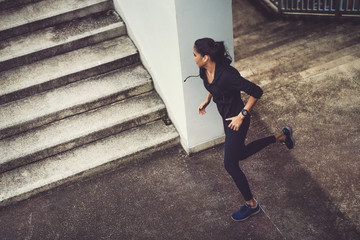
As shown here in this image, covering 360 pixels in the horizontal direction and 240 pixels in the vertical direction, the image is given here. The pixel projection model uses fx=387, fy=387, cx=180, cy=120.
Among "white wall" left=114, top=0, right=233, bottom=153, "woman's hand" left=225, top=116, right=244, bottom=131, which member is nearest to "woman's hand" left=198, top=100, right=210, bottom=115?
"white wall" left=114, top=0, right=233, bottom=153

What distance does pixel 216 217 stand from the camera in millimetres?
4059

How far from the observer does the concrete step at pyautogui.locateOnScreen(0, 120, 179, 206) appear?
459 cm

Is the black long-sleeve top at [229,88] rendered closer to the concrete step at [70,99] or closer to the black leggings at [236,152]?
the black leggings at [236,152]

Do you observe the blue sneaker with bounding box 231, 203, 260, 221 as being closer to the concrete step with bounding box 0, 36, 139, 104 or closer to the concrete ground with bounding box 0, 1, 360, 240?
the concrete ground with bounding box 0, 1, 360, 240

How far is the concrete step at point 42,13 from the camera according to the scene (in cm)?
543

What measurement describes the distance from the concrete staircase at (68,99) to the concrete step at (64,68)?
1 centimetres

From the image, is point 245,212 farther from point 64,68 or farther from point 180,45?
point 64,68

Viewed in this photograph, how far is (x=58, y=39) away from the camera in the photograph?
5.36 m

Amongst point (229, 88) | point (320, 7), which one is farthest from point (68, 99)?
point (320, 7)

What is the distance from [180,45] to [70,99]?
6.05 feet

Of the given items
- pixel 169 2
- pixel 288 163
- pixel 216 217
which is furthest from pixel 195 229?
pixel 169 2

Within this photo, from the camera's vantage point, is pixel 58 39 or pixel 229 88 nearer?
pixel 229 88

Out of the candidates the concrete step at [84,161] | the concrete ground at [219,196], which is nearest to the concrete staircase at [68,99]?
the concrete step at [84,161]

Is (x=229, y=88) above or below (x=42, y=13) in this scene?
below
